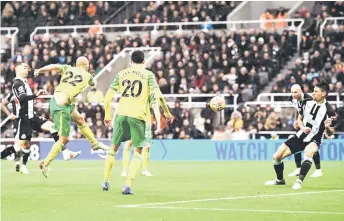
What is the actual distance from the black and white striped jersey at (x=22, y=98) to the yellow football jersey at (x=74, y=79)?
2.68 meters

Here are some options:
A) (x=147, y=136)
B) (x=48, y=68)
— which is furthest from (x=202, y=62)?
(x=48, y=68)

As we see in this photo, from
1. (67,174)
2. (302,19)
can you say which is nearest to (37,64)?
(302,19)

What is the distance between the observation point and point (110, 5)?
147 feet

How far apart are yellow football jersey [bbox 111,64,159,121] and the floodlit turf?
138 centimetres

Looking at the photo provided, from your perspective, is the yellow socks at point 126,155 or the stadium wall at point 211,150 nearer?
the yellow socks at point 126,155

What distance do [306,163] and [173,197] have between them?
2.95 metres

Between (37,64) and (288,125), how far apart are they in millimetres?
11969

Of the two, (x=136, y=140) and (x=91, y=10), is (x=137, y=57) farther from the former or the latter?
(x=91, y=10)

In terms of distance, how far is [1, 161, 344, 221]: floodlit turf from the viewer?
1298cm

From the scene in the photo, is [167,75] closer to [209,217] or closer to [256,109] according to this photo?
[256,109]

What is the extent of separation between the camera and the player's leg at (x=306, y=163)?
1758cm

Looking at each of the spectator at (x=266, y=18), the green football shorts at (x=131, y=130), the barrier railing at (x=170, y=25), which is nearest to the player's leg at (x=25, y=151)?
the green football shorts at (x=131, y=130)

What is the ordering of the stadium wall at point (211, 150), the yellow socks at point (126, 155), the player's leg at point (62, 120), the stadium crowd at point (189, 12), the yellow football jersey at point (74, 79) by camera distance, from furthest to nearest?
the stadium crowd at point (189, 12), the stadium wall at point (211, 150), the yellow socks at point (126, 155), the player's leg at point (62, 120), the yellow football jersey at point (74, 79)

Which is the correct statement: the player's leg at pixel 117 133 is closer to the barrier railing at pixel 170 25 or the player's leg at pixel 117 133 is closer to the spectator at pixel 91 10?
the barrier railing at pixel 170 25
